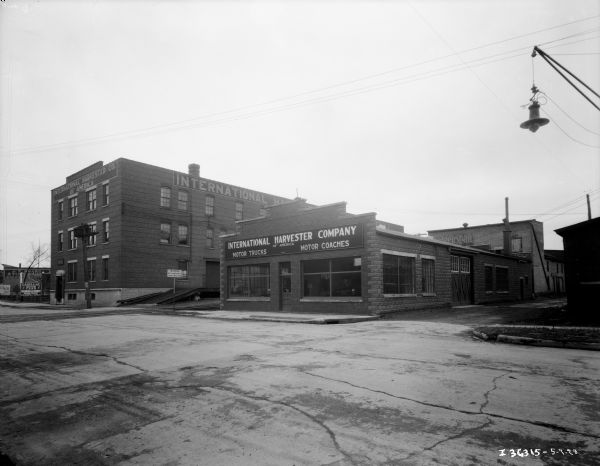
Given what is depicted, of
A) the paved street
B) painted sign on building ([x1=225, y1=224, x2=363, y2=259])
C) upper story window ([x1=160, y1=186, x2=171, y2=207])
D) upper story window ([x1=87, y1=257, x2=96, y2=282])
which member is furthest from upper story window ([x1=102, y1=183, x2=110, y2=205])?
the paved street

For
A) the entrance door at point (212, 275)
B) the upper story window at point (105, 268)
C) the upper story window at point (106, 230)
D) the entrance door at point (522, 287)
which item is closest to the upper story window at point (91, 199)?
the upper story window at point (106, 230)

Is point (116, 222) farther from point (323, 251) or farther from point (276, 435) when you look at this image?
point (276, 435)

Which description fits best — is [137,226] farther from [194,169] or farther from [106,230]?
[194,169]

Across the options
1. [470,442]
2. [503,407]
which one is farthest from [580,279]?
[470,442]

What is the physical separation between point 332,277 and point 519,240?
34.0 meters

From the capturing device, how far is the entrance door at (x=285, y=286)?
23281 mm

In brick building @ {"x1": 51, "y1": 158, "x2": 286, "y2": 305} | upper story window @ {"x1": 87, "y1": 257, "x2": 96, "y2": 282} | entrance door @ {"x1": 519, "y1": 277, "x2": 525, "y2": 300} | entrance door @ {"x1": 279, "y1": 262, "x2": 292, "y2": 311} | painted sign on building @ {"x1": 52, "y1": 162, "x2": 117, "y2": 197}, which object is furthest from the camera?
entrance door @ {"x1": 519, "y1": 277, "x2": 525, "y2": 300}

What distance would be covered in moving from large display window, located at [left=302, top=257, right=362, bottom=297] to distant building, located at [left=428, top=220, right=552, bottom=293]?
2837 centimetres

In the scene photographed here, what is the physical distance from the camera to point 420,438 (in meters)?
3.93

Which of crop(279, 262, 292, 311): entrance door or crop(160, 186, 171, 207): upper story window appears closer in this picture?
crop(279, 262, 292, 311): entrance door

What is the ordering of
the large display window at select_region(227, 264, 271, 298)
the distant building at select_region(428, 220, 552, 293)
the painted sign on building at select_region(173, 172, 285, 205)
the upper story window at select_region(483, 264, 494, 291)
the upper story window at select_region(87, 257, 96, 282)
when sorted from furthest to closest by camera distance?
the distant building at select_region(428, 220, 552, 293), the painted sign on building at select_region(173, 172, 285, 205), the upper story window at select_region(87, 257, 96, 282), the upper story window at select_region(483, 264, 494, 291), the large display window at select_region(227, 264, 271, 298)

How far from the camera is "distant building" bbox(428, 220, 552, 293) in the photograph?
4519cm

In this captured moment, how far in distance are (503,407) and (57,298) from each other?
154ft

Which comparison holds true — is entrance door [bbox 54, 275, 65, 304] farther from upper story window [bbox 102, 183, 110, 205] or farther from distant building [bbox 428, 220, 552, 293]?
distant building [bbox 428, 220, 552, 293]
